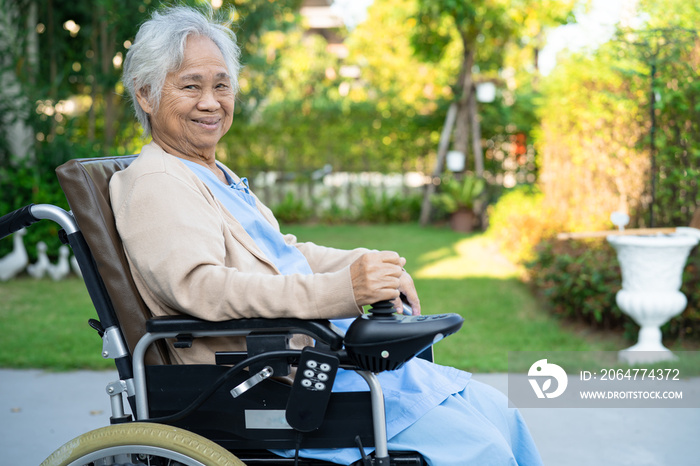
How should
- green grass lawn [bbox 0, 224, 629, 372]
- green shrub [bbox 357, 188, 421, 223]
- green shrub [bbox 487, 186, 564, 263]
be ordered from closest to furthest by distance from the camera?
green grass lawn [bbox 0, 224, 629, 372]
green shrub [bbox 487, 186, 564, 263]
green shrub [bbox 357, 188, 421, 223]

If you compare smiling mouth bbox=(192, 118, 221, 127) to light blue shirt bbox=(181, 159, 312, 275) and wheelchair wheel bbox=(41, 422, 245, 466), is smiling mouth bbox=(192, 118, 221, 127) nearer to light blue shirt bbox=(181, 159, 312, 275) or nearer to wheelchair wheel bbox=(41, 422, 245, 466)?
light blue shirt bbox=(181, 159, 312, 275)

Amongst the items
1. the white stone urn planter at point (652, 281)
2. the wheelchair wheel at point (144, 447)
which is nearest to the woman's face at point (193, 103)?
the wheelchair wheel at point (144, 447)

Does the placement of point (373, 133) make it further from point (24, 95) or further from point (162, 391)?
point (162, 391)

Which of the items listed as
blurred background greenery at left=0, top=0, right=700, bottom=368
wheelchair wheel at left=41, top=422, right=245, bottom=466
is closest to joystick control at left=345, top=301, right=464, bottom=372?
wheelchair wheel at left=41, top=422, right=245, bottom=466

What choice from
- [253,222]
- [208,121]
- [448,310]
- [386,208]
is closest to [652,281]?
[448,310]

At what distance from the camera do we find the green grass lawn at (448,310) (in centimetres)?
427

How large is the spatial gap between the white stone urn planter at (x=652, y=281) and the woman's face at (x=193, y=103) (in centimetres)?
290

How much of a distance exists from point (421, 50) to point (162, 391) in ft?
31.3

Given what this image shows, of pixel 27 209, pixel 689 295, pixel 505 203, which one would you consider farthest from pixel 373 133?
pixel 27 209

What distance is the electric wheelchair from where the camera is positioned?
1485mm

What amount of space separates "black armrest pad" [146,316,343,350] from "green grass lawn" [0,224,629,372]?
2.65m

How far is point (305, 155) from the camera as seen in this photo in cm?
1150

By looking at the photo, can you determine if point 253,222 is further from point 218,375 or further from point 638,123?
point 638,123

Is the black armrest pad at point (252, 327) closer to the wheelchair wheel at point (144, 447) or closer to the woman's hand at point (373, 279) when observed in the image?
the woman's hand at point (373, 279)
